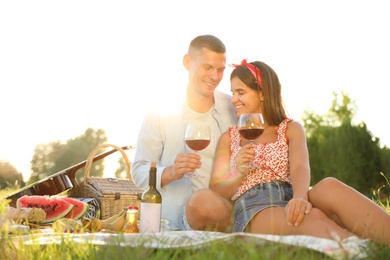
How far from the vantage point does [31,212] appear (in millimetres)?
Answer: 5395

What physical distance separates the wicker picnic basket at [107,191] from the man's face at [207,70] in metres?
2.10

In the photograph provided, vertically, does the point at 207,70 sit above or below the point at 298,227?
above

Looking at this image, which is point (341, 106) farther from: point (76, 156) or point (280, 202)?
point (280, 202)

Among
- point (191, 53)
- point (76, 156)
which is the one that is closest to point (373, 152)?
point (76, 156)

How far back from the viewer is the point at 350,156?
17.5 meters

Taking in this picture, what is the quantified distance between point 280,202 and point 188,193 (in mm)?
1145

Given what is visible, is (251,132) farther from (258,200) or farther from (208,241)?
(208,241)

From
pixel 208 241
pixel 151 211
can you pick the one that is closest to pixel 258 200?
pixel 151 211

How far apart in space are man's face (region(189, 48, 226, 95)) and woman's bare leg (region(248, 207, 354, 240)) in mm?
1610

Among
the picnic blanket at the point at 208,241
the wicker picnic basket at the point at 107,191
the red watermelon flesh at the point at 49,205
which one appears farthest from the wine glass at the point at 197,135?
the wicker picnic basket at the point at 107,191

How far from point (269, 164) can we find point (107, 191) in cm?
297

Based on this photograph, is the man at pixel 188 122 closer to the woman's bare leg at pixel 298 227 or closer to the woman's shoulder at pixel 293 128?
the woman's shoulder at pixel 293 128

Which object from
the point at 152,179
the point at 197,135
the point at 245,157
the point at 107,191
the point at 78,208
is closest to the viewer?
the point at 245,157

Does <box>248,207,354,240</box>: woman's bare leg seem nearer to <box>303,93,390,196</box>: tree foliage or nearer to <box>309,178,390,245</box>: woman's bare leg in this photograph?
<box>309,178,390,245</box>: woman's bare leg
